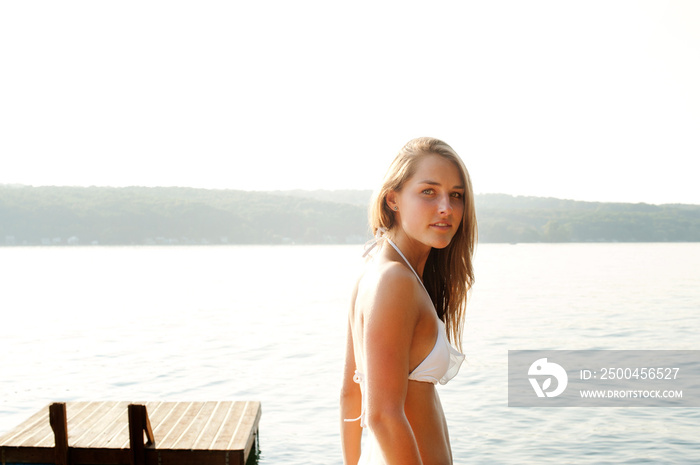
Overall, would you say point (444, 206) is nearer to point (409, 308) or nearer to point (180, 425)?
point (409, 308)

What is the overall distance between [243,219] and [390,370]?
526 feet

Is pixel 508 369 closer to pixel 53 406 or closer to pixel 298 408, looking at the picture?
pixel 298 408

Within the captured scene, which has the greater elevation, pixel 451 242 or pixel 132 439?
pixel 451 242

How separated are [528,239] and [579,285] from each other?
119 metres

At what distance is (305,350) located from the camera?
2670cm

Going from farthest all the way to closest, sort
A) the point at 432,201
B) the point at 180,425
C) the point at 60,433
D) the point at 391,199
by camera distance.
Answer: the point at 180,425, the point at 60,433, the point at 391,199, the point at 432,201

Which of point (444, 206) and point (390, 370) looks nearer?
point (390, 370)

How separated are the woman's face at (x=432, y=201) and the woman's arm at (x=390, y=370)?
0.31m

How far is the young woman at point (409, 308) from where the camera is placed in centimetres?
203

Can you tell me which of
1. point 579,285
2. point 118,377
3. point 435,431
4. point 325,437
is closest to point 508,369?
point 325,437

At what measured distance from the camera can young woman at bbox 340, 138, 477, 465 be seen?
2.03 meters

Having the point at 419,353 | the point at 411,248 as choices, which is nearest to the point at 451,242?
the point at 411,248

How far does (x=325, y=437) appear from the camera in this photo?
1380 centimetres

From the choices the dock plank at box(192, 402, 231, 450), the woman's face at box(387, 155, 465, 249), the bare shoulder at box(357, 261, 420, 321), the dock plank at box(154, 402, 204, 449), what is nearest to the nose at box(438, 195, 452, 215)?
the woman's face at box(387, 155, 465, 249)
